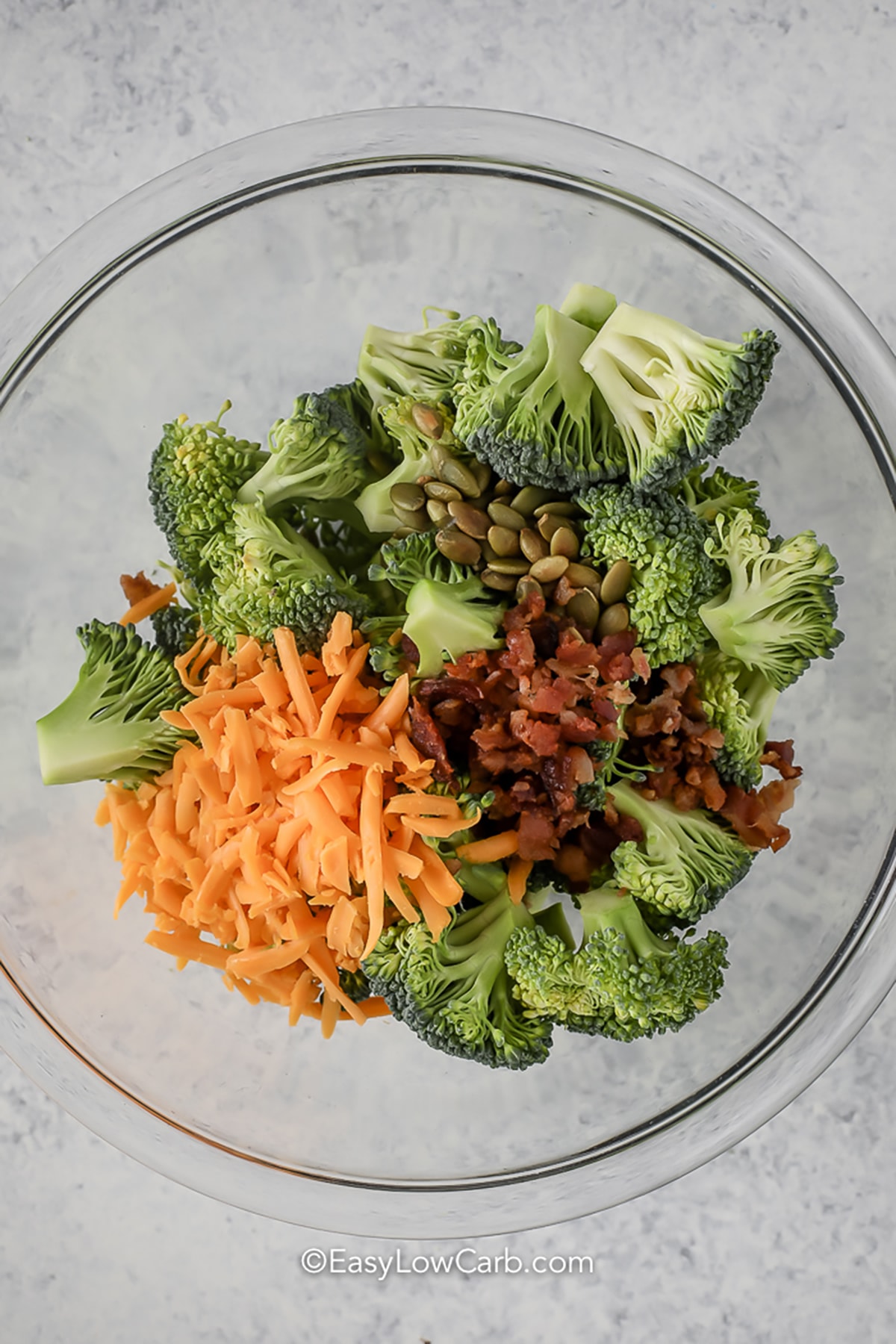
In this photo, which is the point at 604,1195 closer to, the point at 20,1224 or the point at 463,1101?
the point at 463,1101

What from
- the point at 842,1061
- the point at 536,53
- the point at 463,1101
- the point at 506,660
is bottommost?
the point at 463,1101

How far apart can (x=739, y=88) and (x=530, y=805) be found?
167 centimetres

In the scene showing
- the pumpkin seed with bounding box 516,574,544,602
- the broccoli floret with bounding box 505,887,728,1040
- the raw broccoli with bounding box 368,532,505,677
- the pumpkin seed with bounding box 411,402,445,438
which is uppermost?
the pumpkin seed with bounding box 411,402,445,438

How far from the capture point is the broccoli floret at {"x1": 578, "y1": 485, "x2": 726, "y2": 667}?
1633 millimetres

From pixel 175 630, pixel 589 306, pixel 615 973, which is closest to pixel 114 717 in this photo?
pixel 175 630

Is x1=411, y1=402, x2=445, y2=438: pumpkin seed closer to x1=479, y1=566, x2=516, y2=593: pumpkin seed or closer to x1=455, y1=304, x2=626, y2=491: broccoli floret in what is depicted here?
x1=455, y1=304, x2=626, y2=491: broccoli floret

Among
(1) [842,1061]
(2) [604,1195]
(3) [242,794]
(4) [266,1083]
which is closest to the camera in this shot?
(3) [242,794]

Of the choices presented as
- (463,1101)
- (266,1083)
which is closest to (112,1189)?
(266,1083)

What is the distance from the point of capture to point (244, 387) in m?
2.13

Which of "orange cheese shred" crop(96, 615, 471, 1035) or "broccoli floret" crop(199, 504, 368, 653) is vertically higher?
"broccoli floret" crop(199, 504, 368, 653)

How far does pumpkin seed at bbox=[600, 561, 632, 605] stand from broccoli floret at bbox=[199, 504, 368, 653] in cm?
42

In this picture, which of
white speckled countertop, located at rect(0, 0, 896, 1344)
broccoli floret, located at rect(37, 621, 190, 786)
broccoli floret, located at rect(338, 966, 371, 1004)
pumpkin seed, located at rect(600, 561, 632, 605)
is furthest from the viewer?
white speckled countertop, located at rect(0, 0, 896, 1344)

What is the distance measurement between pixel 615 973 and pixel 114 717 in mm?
956

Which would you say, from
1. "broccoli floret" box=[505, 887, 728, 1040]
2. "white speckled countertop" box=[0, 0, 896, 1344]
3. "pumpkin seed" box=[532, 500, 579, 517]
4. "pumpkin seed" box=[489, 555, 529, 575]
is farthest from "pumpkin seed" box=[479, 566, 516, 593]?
"white speckled countertop" box=[0, 0, 896, 1344]
